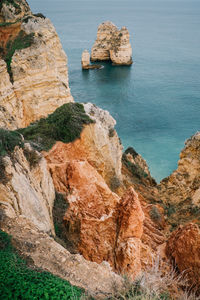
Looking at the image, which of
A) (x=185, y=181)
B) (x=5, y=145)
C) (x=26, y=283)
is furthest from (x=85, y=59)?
(x=26, y=283)

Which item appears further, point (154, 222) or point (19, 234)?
point (154, 222)

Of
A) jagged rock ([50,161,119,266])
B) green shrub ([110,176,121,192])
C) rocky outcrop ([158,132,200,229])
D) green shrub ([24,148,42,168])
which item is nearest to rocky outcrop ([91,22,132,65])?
rocky outcrop ([158,132,200,229])

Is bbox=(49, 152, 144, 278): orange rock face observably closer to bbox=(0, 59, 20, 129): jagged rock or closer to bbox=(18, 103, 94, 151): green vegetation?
bbox=(18, 103, 94, 151): green vegetation

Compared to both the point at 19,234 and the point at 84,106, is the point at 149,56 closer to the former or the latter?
the point at 84,106

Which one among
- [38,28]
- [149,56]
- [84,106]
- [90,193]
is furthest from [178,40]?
[90,193]

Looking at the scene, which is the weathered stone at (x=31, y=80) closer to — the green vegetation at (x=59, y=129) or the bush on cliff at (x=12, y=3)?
the bush on cliff at (x=12, y=3)

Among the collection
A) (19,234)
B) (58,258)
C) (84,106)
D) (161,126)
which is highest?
(84,106)
